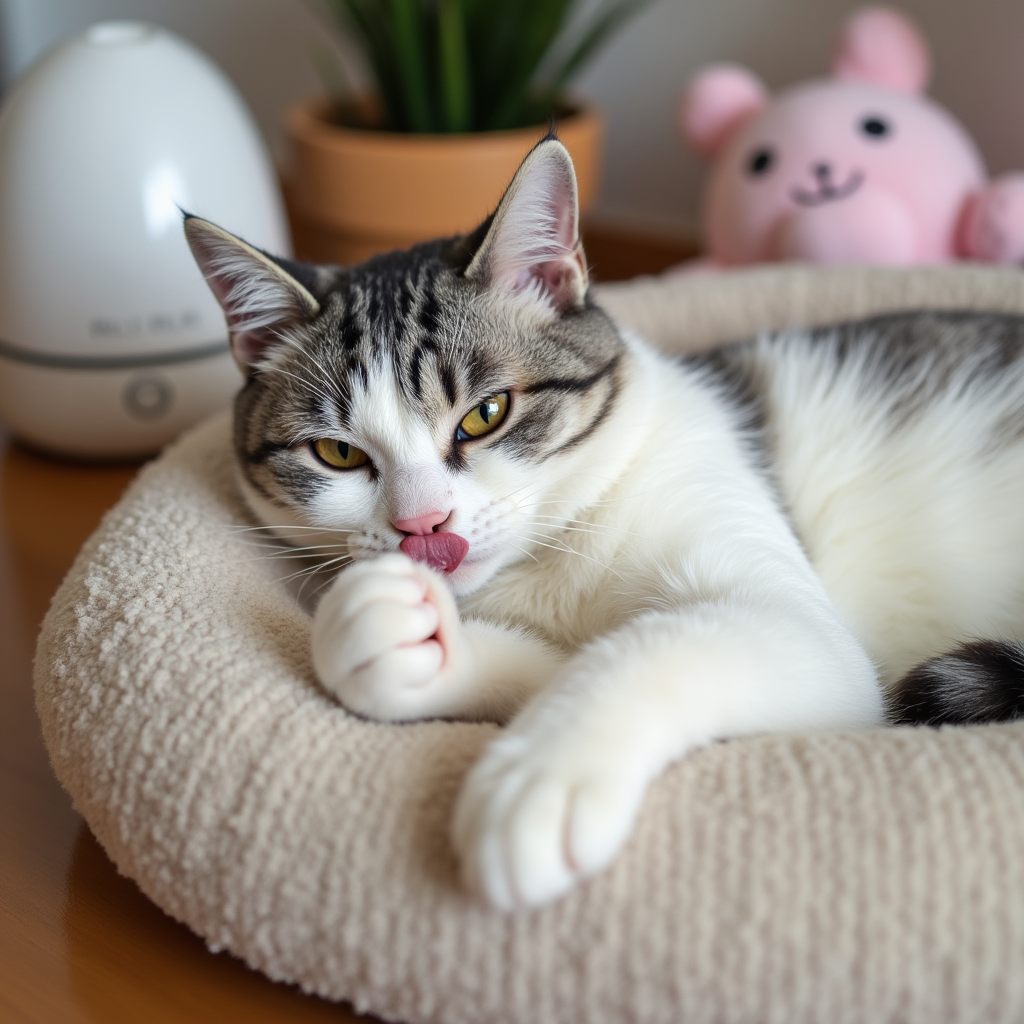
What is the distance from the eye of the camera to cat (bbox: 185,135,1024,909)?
92 cm

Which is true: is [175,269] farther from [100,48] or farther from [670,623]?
[670,623]

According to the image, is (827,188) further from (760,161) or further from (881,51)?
(881,51)

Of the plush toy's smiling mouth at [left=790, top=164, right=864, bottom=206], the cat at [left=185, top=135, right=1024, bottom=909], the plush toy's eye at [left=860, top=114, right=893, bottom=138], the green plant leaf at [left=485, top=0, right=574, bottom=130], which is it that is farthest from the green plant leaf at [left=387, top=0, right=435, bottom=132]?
the cat at [left=185, top=135, right=1024, bottom=909]

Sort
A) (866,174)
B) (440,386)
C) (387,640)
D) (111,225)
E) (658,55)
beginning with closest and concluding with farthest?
(387,640), (440,386), (111,225), (866,174), (658,55)

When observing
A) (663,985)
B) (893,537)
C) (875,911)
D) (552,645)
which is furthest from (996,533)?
(663,985)

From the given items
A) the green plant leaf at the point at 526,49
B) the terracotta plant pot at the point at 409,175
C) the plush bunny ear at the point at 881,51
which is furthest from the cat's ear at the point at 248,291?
the plush bunny ear at the point at 881,51

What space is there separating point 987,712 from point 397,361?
0.75 metres

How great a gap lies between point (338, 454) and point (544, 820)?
0.63 m

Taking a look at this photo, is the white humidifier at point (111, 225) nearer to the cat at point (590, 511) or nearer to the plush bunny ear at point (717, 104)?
the cat at point (590, 511)

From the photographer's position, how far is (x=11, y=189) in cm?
189

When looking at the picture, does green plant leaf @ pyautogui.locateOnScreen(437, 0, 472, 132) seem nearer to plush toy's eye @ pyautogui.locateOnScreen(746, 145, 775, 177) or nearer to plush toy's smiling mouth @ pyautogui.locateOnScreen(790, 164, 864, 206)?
plush toy's eye @ pyautogui.locateOnScreen(746, 145, 775, 177)

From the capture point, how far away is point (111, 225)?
188 centimetres

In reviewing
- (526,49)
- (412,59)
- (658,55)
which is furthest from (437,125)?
(658,55)

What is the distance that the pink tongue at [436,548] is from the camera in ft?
3.82
